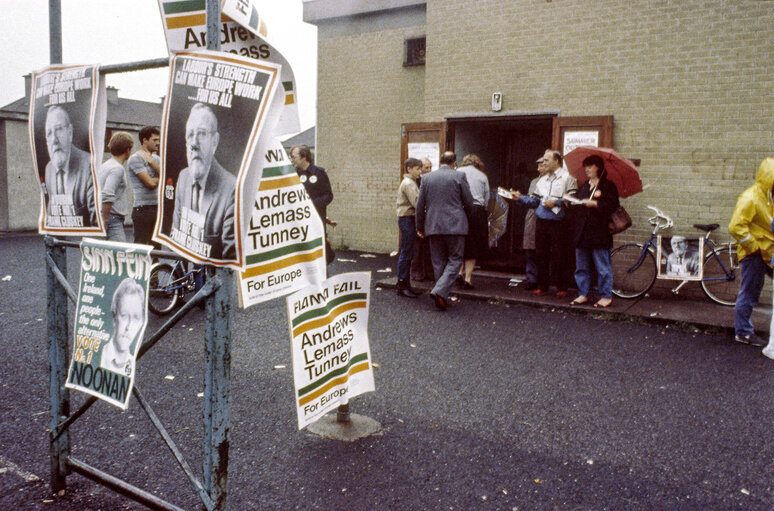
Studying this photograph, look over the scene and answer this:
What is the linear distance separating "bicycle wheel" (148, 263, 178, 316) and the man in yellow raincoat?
19.9 feet

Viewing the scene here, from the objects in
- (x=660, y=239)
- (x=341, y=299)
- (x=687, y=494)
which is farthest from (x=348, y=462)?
(x=660, y=239)

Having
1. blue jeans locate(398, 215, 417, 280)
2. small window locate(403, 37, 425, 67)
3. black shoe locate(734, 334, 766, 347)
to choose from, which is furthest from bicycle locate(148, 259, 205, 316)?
small window locate(403, 37, 425, 67)

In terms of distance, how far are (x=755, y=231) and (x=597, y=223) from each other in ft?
6.31

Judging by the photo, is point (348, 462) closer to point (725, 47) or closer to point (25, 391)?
point (25, 391)

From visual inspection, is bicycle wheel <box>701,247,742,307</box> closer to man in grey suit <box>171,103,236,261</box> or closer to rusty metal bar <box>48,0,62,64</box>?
man in grey suit <box>171,103,236,261</box>

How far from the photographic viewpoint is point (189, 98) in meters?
2.50

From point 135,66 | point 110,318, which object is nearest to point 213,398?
point 110,318

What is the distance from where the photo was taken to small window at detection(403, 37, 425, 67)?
13250mm

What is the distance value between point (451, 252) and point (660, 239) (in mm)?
2939

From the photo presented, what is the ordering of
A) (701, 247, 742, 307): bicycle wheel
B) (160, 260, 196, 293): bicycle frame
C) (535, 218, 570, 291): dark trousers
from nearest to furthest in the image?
(160, 260, 196, 293): bicycle frame < (701, 247, 742, 307): bicycle wheel < (535, 218, 570, 291): dark trousers

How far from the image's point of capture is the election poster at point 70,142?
2.98 metres

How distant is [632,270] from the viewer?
8953 millimetres

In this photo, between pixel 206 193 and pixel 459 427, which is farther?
pixel 459 427

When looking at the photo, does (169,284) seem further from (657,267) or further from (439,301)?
(657,267)
